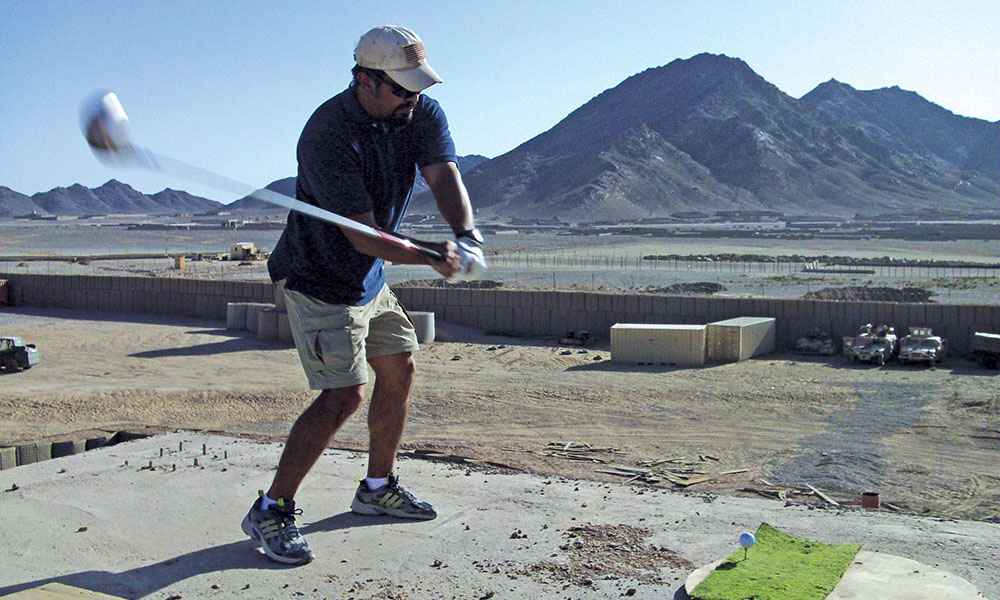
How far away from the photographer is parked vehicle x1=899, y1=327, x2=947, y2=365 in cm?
1577

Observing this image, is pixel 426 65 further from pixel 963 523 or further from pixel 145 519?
pixel 963 523

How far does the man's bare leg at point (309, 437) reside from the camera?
422 centimetres

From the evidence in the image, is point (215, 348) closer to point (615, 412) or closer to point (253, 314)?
point (253, 314)

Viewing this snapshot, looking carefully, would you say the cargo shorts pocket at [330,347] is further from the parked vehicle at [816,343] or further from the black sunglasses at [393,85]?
the parked vehicle at [816,343]

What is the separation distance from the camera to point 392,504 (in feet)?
15.4

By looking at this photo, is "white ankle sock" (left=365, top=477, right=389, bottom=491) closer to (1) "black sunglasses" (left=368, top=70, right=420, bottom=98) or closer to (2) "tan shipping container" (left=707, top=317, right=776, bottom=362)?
(1) "black sunglasses" (left=368, top=70, right=420, bottom=98)

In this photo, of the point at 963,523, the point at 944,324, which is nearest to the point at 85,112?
the point at 963,523

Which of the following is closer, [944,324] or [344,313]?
[344,313]

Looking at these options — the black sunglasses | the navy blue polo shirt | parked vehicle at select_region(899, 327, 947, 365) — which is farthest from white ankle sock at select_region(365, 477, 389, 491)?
parked vehicle at select_region(899, 327, 947, 365)

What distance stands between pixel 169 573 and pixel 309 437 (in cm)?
79

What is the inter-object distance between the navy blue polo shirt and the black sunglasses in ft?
0.54

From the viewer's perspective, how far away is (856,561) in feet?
13.3

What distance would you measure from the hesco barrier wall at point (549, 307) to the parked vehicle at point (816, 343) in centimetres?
36

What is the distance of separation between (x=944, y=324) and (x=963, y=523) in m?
13.4
